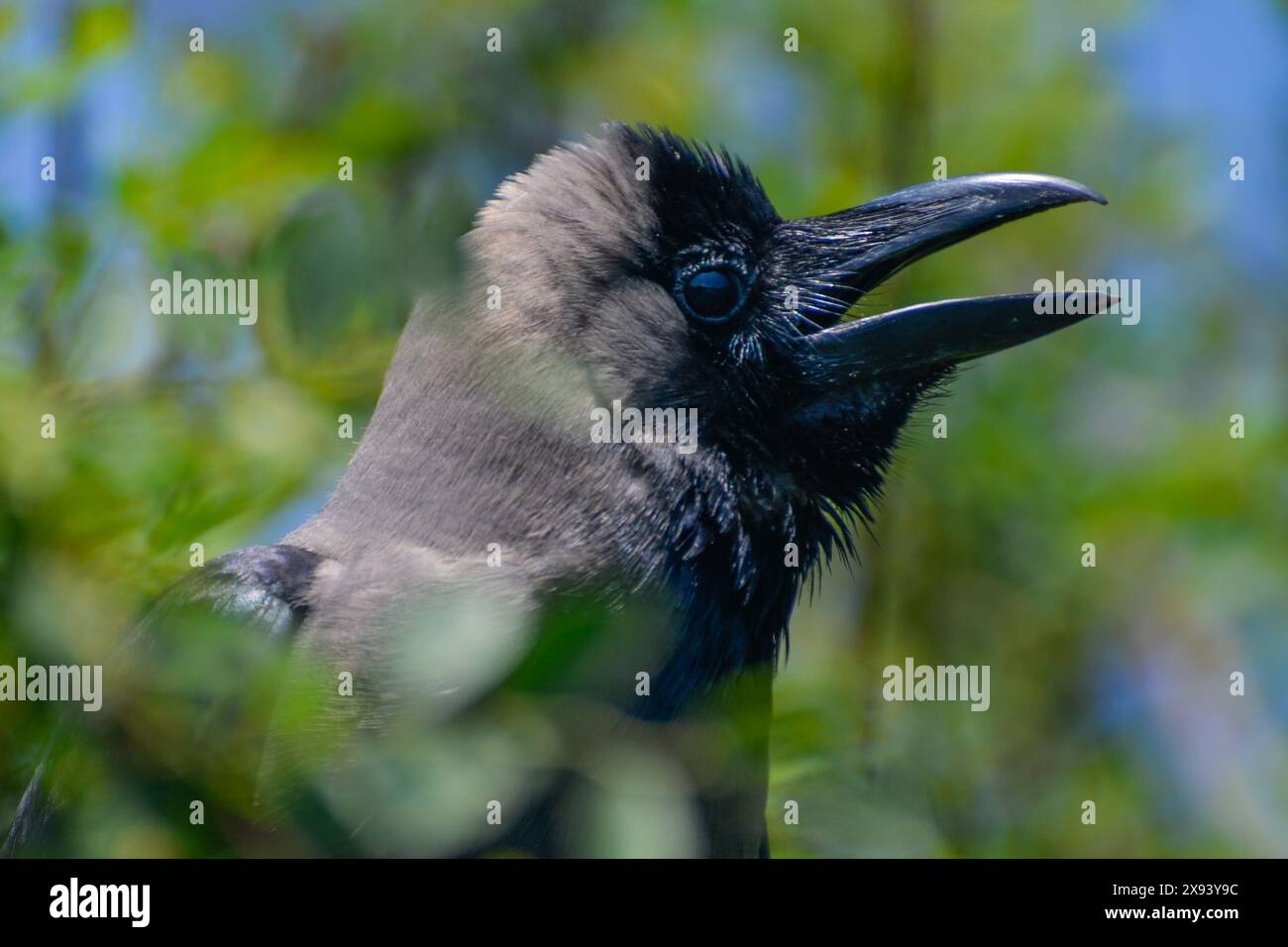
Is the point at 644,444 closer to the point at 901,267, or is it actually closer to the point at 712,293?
the point at 712,293

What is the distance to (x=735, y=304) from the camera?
3.90m

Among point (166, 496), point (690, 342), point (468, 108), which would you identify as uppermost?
point (468, 108)

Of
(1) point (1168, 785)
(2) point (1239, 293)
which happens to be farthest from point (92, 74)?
(2) point (1239, 293)

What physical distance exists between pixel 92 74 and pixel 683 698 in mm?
1802

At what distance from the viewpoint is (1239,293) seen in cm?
591

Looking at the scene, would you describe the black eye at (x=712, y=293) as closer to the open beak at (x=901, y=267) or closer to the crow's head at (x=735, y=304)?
the crow's head at (x=735, y=304)

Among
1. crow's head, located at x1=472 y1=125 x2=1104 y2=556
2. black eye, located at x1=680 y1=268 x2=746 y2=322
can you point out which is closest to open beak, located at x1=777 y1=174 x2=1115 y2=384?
crow's head, located at x1=472 y1=125 x2=1104 y2=556

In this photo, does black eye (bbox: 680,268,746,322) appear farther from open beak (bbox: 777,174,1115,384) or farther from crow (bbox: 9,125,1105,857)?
open beak (bbox: 777,174,1115,384)

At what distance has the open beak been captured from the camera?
376cm

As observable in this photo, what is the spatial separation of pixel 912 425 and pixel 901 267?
1.48 ft

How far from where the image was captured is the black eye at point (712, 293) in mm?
3846

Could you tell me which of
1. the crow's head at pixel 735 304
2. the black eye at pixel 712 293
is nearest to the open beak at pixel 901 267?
the crow's head at pixel 735 304
